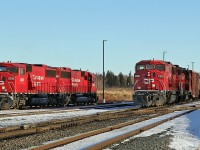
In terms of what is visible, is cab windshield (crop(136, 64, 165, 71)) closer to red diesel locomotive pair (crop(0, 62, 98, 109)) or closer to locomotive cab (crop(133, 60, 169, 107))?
locomotive cab (crop(133, 60, 169, 107))

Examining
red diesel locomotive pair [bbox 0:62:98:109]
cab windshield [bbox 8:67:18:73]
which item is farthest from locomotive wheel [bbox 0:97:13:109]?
cab windshield [bbox 8:67:18:73]

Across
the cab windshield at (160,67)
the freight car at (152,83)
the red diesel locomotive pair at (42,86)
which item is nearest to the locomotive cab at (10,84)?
the red diesel locomotive pair at (42,86)

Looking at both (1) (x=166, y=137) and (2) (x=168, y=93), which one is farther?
(2) (x=168, y=93)

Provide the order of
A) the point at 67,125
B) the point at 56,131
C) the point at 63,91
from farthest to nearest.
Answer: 1. the point at 63,91
2. the point at 67,125
3. the point at 56,131

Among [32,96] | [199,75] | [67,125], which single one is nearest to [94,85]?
[32,96]

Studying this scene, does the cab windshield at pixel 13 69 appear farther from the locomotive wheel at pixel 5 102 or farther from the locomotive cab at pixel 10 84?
the locomotive wheel at pixel 5 102

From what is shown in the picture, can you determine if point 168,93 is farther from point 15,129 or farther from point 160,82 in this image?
point 15,129

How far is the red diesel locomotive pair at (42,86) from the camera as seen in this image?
28094 millimetres

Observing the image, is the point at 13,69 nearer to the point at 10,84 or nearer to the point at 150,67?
the point at 10,84

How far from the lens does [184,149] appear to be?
9.20 meters

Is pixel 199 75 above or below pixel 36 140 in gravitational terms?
above

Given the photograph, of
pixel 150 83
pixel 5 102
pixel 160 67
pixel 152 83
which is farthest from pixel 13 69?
pixel 160 67

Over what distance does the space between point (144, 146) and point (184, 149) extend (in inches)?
38.2

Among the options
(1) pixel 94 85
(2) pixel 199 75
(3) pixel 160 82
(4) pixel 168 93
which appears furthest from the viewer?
(2) pixel 199 75
